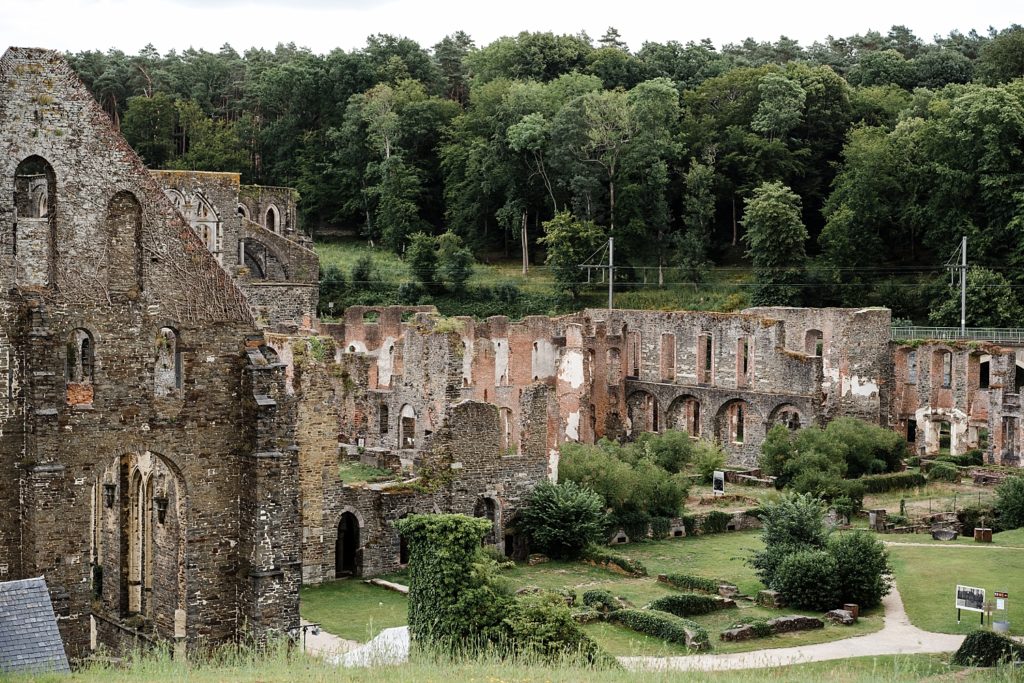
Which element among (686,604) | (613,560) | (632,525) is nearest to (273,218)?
(632,525)

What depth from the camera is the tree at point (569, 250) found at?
220 feet

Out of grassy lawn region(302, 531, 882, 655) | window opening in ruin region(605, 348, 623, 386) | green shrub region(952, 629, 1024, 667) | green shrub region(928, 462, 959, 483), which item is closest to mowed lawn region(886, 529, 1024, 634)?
grassy lawn region(302, 531, 882, 655)

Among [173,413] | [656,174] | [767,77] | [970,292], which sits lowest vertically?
[173,413]

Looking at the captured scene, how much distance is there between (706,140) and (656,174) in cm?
522

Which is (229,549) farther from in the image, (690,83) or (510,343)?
(690,83)

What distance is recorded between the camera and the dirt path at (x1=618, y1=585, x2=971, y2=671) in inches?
936

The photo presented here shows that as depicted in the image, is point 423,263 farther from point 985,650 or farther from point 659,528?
point 985,650

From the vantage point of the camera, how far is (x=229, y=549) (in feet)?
70.9

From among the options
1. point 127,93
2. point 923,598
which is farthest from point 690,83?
point 923,598

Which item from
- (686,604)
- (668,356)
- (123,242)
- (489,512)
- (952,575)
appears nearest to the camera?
(123,242)

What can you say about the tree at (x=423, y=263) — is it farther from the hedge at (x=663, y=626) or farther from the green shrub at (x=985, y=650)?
the green shrub at (x=985, y=650)

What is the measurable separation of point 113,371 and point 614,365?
116 ft

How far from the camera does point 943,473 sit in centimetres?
4409

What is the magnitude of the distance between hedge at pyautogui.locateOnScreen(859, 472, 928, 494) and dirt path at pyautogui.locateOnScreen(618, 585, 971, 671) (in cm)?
1413
